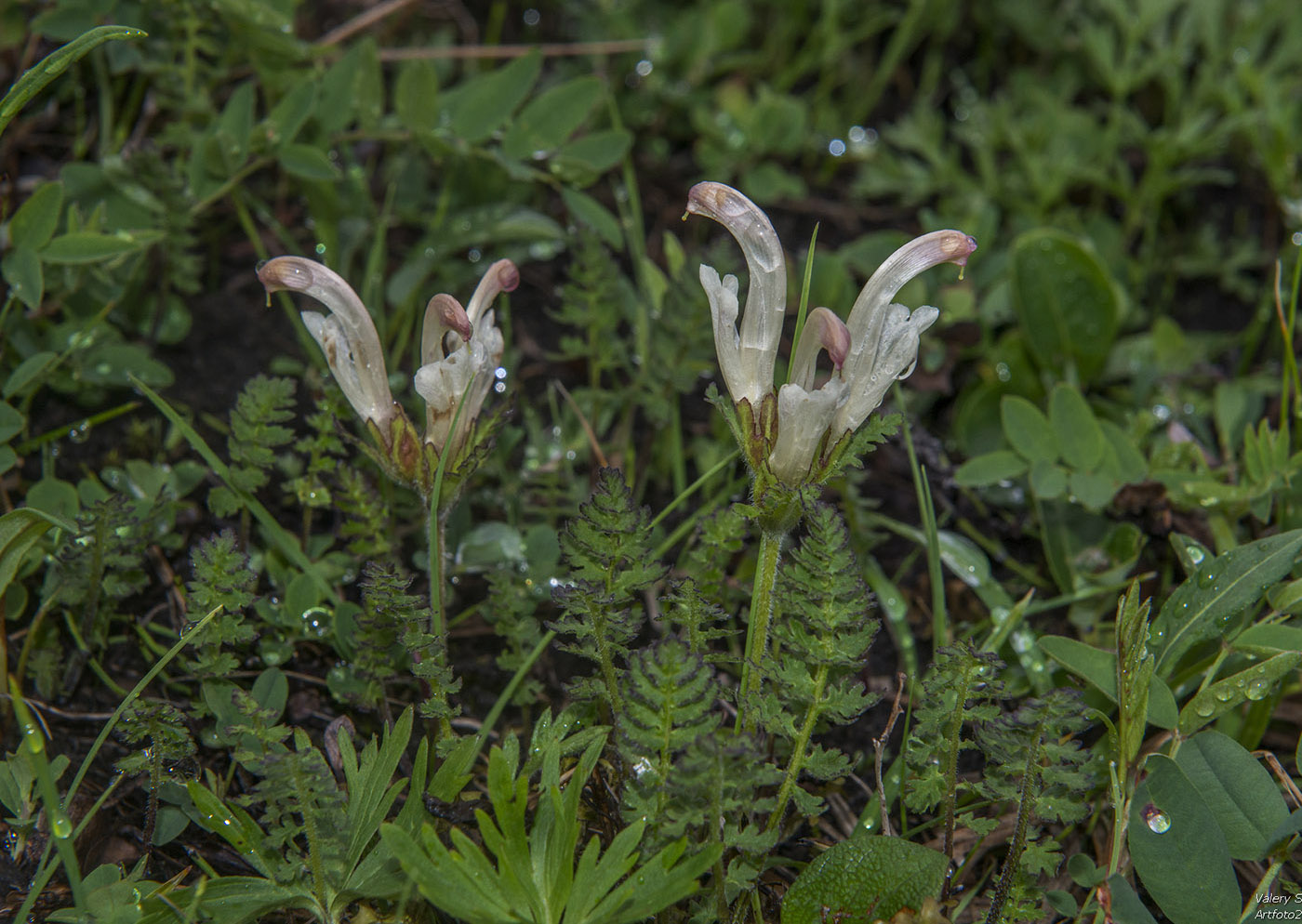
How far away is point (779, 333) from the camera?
2.03 meters

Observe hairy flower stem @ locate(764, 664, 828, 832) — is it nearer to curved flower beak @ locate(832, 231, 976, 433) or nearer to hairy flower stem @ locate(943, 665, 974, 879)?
hairy flower stem @ locate(943, 665, 974, 879)

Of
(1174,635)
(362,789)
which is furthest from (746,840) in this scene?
(1174,635)

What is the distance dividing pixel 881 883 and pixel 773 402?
2.89ft

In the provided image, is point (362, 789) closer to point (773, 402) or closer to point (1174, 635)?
point (773, 402)

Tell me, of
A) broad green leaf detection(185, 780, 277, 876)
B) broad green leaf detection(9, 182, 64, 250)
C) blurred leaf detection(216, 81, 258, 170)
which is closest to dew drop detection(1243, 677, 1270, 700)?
broad green leaf detection(185, 780, 277, 876)

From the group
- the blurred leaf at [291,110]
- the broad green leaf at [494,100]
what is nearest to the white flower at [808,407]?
the broad green leaf at [494,100]

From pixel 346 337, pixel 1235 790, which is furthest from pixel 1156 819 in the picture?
pixel 346 337

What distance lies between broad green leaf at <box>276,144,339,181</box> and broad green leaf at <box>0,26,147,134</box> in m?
0.72

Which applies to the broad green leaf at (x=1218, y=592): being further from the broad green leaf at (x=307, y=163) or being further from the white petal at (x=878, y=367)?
the broad green leaf at (x=307, y=163)

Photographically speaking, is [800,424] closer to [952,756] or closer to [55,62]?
[952,756]

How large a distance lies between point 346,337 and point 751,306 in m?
0.83

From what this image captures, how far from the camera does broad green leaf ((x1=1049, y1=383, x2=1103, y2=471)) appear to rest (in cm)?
272

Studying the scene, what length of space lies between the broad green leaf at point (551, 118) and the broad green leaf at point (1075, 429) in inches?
59.1

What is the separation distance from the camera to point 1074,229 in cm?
373
